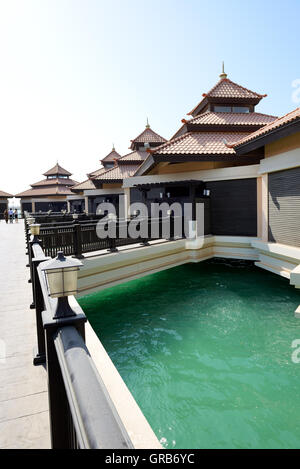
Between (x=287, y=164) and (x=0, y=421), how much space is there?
10.8 m

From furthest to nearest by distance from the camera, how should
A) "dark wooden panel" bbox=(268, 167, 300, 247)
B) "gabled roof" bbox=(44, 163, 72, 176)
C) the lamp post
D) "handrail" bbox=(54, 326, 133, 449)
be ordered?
1. "gabled roof" bbox=(44, 163, 72, 176)
2. "dark wooden panel" bbox=(268, 167, 300, 247)
3. the lamp post
4. "handrail" bbox=(54, 326, 133, 449)

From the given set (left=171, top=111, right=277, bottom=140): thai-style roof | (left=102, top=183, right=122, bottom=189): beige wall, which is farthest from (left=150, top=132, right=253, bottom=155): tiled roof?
(left=102, top=183, right=122, bottom=189): beige wall

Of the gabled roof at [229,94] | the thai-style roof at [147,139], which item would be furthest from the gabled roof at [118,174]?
the gabled roof at [229,94]

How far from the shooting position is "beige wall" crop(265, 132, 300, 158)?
1013cm

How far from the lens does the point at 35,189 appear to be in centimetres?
4662

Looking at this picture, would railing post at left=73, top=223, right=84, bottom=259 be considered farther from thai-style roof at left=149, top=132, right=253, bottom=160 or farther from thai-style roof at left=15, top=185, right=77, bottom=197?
thai-style roof at left=15, top=185, right=77, bottom=197

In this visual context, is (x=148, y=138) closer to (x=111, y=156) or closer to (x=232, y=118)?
(x=111, y=156)

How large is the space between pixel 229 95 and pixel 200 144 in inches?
226

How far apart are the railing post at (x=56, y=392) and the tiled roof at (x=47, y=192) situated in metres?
42.9

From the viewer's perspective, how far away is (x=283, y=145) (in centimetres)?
1104

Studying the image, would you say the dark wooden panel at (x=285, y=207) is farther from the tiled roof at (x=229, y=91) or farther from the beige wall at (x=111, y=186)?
the beige wall at (x=111, y=186)

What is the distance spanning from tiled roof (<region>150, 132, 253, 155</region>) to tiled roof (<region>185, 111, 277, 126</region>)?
0.64 m

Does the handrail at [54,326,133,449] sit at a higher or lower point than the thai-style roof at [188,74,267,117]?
lower

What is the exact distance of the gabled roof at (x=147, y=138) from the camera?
27875 mm
